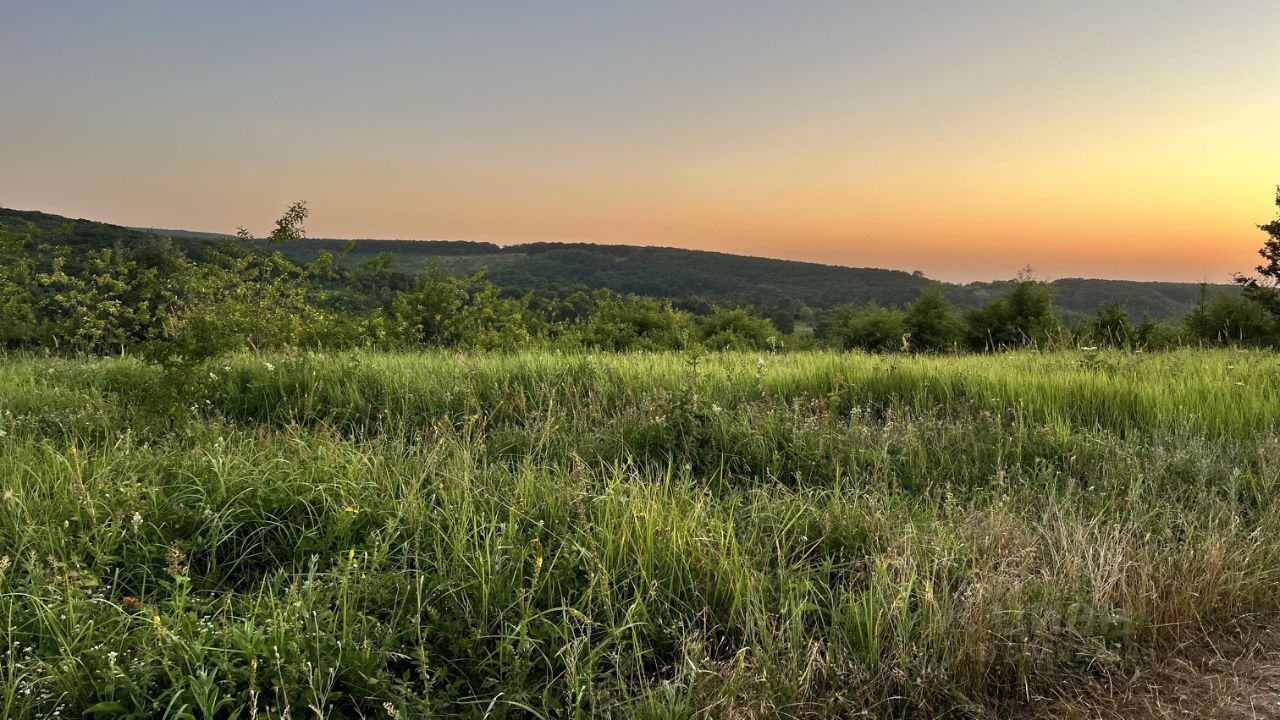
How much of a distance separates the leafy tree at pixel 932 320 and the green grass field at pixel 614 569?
32216mm

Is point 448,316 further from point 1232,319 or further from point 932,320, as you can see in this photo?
point 1232,319

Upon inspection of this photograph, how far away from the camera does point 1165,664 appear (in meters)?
2.36

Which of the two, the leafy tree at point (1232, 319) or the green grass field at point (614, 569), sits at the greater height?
the leafy tree at point (1232, 319)

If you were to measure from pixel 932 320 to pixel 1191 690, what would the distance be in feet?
119

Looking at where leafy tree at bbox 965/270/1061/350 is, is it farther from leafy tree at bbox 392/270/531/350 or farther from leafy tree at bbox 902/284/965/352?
leafy tree at bbox 392/270/531/350

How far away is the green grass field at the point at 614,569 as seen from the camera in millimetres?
1942

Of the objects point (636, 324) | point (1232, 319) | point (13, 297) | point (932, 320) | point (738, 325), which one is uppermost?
point (1232, 319)

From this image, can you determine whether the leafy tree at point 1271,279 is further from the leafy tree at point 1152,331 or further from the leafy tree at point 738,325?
the leafy tree at point 738,325

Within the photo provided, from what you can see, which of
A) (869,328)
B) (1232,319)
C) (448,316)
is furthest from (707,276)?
(448,316)

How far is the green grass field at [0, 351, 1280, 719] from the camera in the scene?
1.94m

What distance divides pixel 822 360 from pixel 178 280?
1568cm

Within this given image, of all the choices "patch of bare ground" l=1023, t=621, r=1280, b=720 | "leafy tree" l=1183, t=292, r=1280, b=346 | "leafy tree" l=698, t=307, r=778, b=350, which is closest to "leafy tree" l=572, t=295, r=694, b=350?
"leafy tree" l=698, t=307, r=778, b=350

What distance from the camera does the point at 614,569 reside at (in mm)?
2543

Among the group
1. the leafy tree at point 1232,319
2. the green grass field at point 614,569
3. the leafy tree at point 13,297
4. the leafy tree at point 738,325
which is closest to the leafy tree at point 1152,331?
the leafy tree at point 1232,319
